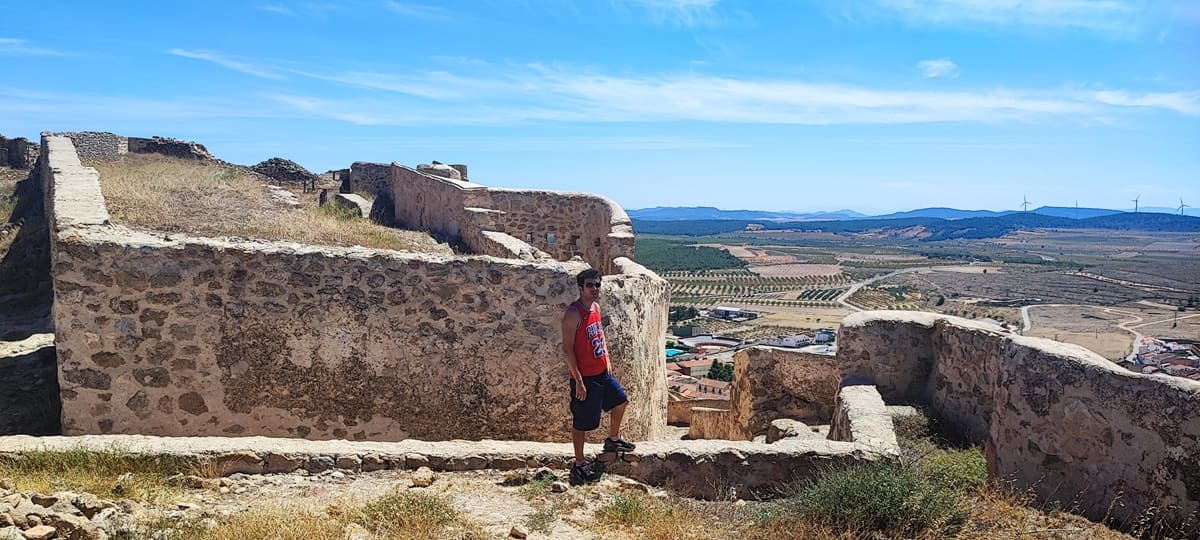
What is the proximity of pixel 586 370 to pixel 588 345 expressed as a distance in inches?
6.1

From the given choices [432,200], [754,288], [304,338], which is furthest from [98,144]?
[754,288]

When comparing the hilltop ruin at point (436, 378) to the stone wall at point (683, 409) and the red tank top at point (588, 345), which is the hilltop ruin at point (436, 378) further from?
the stone wall at point (683, 409)

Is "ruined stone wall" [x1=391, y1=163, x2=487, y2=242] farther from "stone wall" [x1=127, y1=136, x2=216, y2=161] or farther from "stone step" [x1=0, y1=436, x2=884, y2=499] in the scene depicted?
"stone wall" [x1=127, y1=136, x2=216, y2=161]

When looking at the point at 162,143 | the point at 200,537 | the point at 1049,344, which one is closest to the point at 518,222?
the point at 1049,344

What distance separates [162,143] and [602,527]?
2402 cm

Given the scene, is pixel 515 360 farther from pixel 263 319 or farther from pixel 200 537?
pixel 200 537

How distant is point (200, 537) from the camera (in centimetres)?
340

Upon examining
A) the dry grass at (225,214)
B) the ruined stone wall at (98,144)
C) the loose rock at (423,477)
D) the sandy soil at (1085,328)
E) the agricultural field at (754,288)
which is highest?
the ruined stone wall at (98,144)

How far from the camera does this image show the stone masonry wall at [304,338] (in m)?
5.29

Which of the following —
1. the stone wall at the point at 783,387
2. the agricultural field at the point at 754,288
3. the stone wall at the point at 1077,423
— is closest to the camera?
the stone wall at the point at 1077,423

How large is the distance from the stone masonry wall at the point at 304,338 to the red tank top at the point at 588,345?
1251 mm

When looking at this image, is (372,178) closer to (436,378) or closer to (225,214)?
(225,214)

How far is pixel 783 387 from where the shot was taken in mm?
9234

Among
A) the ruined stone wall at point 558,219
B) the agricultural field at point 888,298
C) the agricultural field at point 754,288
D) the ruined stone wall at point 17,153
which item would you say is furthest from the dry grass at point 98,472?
the agricultural field at point 754,288
